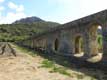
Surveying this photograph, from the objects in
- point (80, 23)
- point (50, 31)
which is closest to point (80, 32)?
point (80, 23)

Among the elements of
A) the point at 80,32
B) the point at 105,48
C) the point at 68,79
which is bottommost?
the point at 68,79

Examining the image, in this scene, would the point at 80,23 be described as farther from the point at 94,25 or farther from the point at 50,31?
the point at 50,31

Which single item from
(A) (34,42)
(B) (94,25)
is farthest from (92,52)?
(A) (34,42)

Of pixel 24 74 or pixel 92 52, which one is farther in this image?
pixel 92 52

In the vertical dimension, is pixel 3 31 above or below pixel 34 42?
above

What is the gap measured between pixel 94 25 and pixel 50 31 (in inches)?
423

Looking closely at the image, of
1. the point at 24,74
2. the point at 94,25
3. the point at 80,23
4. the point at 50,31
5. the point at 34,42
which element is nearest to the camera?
the point at 24,74

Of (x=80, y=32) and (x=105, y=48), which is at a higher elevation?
(x=80, y=32)

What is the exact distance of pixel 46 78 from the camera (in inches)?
330

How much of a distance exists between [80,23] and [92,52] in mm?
2661

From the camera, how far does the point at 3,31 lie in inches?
3049

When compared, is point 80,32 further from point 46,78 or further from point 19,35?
point 19,35

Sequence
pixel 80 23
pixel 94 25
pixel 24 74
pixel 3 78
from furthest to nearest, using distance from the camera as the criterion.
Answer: pixel 80 23, pixel 94 25, pixel 24 74, pixel 3 78

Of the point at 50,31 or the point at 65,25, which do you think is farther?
the point at 50,31
